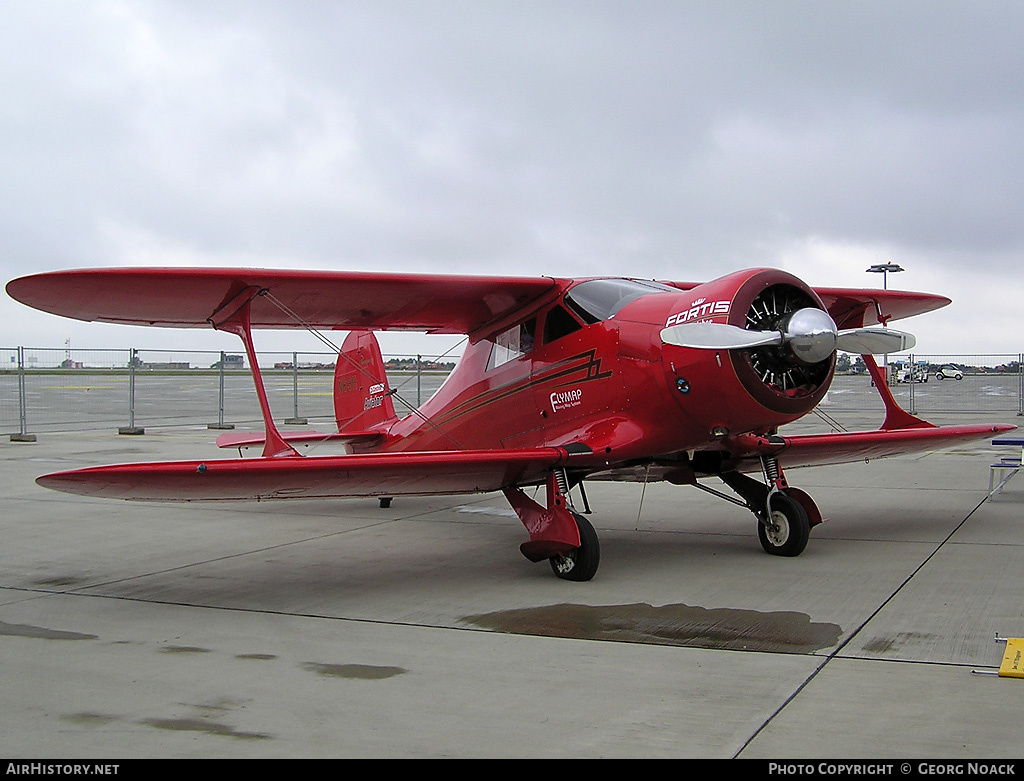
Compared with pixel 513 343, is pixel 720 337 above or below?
below

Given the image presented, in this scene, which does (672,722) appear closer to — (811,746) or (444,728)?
(811,746)

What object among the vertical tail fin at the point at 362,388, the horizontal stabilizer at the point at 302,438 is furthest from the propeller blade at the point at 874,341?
the vertical tail fin at the point at 362,388

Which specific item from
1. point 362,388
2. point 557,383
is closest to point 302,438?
point 362,388

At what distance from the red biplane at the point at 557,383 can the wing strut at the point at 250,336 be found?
0.02 meters

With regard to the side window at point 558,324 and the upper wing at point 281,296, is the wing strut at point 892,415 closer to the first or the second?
the side window at point 558,324

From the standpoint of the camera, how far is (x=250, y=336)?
26.8 ft

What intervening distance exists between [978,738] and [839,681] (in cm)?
85

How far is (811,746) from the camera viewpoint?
351cm

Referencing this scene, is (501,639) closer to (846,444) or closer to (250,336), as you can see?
(250,336)

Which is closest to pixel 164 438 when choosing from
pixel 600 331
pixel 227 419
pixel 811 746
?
pixel 227 419

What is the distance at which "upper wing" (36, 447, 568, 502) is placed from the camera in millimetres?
5887

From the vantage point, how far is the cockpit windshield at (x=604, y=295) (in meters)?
7.61

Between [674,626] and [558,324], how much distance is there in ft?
10.4

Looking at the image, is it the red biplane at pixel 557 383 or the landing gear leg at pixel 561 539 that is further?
the landing gear leg at pixel 561 539
